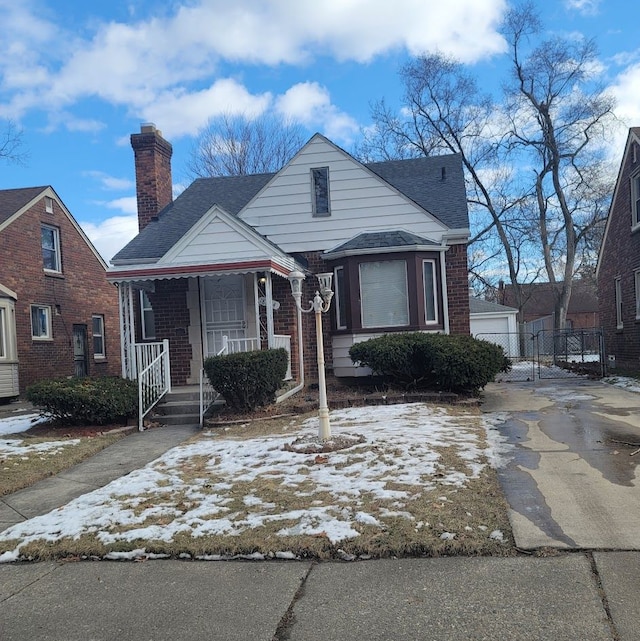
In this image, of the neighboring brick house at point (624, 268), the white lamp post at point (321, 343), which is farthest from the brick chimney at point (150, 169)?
the neighboring brick house at point (624, 268)

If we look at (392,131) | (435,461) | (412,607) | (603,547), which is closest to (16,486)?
(435,461)

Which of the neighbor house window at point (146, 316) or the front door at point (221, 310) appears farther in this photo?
the neighbor house window at point (146, 316)

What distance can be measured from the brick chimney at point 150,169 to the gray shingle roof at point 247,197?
17.4 inches

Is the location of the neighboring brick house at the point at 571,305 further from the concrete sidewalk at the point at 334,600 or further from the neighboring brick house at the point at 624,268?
the concrete sidewalk at the point at 334,600

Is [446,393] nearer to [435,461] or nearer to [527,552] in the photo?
[435,461]

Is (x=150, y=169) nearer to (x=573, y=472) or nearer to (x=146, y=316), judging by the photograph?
(x=146, y=316)

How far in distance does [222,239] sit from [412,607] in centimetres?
963

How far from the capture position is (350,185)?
13.5 m

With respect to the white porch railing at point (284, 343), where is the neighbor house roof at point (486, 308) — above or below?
above

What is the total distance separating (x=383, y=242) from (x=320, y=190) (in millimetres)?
2301

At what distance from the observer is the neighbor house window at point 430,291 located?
41.7 ft

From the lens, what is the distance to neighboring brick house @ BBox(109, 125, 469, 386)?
11.9 meters

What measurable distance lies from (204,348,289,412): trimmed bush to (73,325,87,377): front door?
40.9 ft

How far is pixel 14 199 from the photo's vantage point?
61.5 ft
